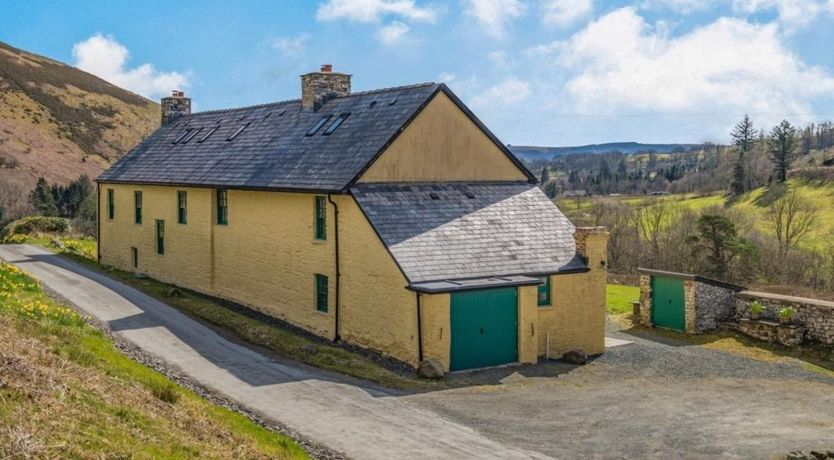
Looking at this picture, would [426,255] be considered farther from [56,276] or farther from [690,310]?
[56,276]

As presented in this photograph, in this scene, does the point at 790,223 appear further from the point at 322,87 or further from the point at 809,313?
the point at 322,87

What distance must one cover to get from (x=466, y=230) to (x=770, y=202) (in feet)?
223

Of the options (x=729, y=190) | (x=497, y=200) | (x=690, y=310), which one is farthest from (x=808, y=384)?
(x=729, y=190)

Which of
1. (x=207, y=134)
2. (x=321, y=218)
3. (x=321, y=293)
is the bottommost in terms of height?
(x=321, y=293)

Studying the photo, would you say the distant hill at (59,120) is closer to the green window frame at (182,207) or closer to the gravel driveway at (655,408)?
the green window frame at (182,207)

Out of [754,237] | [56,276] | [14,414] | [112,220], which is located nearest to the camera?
[14,414]

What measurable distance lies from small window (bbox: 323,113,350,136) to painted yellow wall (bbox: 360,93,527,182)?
3736 mm

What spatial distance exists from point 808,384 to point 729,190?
78.8 m

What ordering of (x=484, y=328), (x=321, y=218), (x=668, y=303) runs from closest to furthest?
(x=484, y=328) < (x=321, y=218) < (x=668, y=303)

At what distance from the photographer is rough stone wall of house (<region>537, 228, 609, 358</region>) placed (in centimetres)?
2319

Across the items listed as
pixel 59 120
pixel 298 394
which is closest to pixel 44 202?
pixel 59 120

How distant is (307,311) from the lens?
2514cm

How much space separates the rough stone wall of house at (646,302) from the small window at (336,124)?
1350 cm

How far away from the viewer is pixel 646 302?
98.3ft
